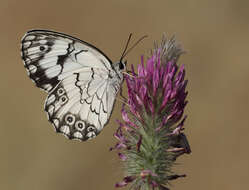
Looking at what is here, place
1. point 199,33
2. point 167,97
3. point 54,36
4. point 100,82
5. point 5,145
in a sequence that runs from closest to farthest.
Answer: point 167,97, point 54,36, point 100,82, point 5,145, point 199,33

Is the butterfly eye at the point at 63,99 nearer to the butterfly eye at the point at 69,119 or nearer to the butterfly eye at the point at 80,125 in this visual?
the butterfly eye at the point at 69,119

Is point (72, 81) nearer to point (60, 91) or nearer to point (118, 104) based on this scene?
point (60, 91)

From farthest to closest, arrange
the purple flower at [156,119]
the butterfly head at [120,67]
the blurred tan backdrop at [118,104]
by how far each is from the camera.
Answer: the blurred tan backdrop at [118,104] < the butterfly head at [120,67] < the purple flower at [156,119]

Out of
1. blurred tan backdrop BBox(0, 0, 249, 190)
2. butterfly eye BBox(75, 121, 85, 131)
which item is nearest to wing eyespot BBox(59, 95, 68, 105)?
butterfly eye BBox(75, 121, 85, 131)

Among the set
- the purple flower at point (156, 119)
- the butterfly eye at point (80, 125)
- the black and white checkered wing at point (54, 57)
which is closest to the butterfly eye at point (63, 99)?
the black and white checkered wing at point (54, 57)

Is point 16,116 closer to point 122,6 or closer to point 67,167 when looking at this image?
point 67,167

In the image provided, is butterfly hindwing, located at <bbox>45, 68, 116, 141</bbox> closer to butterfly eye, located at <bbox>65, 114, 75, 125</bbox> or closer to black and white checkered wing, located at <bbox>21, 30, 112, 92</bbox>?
butterfly eye, located at <bbox>65, 114, 75, 125</bbox>

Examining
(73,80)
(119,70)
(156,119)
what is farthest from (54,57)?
(156,119)

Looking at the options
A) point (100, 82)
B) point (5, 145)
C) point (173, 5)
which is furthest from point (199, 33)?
point (100, 82)
